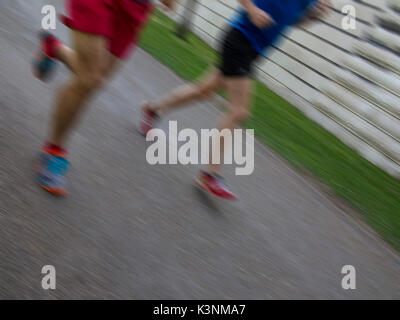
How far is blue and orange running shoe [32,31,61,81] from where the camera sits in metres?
3.72

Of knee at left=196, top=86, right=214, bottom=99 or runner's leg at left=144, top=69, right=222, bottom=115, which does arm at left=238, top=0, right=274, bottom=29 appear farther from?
knee at left=196, top=86, right=214, bottom=99

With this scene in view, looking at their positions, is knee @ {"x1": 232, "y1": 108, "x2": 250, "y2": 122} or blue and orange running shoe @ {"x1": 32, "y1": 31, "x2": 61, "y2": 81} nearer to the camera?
blue and orange running shoe @ {"x1": 32, "y1": 31, "x2": 61, "y2": 81}

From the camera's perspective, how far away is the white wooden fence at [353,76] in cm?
820

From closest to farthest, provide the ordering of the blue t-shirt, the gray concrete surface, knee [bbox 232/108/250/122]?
the gray concrete surface → the blue t-shirt → knee [bbox 232/108/250/122]

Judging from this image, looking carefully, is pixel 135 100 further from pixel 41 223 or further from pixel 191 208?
pixel 41 223

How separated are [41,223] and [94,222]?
335 millimetres

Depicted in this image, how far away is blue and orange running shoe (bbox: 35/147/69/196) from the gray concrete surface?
6 cm

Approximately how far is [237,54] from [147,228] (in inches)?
52.4

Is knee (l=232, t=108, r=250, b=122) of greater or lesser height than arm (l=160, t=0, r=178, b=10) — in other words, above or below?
below

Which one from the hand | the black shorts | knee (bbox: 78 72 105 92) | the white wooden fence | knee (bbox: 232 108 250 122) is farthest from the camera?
the white wooden fence

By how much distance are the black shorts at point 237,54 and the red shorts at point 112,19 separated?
81 centimetres

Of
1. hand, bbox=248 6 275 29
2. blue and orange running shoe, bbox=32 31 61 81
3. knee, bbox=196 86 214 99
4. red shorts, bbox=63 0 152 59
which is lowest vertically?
red shorts, bbox=63 0 152 59

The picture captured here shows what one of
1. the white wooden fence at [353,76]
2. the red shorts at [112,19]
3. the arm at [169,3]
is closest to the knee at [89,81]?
the red shorts at [112,19]

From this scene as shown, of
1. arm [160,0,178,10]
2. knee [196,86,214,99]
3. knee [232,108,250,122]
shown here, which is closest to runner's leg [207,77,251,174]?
knee [232,108,250,122]
